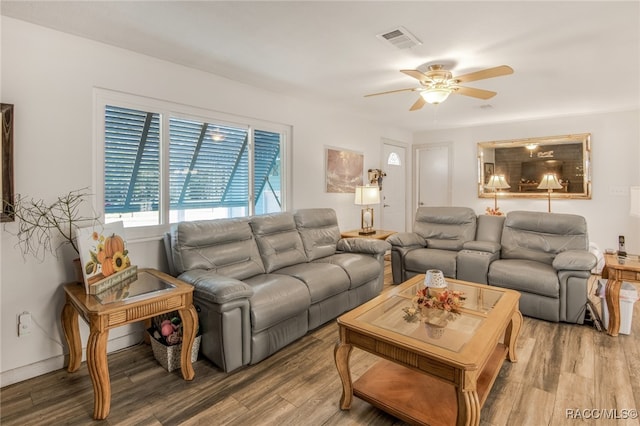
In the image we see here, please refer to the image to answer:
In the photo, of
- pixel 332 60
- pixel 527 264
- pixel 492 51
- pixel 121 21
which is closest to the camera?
pixel 121 21

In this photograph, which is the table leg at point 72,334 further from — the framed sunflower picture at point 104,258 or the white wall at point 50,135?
the framed sunflower picture at point 104,258

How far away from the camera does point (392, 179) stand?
6.36 meters

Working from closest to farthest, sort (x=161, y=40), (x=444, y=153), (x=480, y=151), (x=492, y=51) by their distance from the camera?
(x=161, y=40) → (x=492, y=51) → (x=480, y=151) → (x=444, y=153)

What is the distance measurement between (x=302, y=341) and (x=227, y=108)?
240cm

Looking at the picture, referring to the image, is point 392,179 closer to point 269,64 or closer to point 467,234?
point 467,234

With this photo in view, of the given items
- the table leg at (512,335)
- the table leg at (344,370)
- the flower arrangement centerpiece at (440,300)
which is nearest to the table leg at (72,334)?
the table leg at (344,370)

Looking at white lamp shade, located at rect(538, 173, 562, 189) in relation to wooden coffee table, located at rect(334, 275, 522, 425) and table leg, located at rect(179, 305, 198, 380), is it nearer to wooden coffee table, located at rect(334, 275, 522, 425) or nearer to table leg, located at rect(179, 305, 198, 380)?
wooden coffee table, located at rect(334, 275, 522, 425)

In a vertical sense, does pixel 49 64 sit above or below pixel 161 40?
below

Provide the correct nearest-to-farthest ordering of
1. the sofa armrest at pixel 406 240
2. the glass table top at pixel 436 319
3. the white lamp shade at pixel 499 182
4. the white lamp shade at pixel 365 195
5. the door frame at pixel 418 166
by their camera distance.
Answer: the glass table top at pixel 436 319 → the sofa armrest at pixel 406 240 → the white lamp shade at pixel 365 195 → the white lamp shade at pixel 499 182 → the door frame at pixel 418 166

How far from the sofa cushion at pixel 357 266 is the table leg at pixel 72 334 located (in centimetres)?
210

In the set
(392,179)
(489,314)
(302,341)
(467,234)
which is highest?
(392,179)

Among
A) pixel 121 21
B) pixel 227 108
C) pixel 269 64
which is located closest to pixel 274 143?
pixel 227 108

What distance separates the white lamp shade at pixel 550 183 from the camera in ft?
17.2

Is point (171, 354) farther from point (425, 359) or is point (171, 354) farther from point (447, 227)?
point (447, 227)
